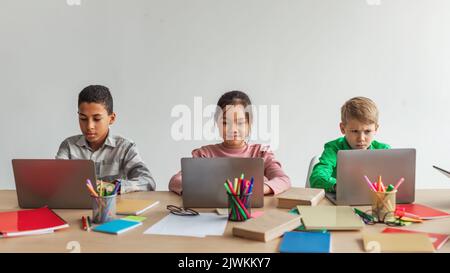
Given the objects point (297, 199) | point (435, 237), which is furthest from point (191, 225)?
point (435, 237)

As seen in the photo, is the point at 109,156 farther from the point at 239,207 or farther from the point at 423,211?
the point at 423,211

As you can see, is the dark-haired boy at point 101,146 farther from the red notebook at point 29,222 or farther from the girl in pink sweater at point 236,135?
the red notebook at point 29,222

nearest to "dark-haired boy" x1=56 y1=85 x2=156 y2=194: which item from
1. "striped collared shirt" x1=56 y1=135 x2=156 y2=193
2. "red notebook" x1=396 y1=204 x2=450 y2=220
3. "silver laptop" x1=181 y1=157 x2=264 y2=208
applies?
"striped collared shirt" x1=56 y1=135 x2=156 y2=193

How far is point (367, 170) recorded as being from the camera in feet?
4.24

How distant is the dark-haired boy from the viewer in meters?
1.77

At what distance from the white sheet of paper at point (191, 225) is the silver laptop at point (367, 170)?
0.38 m

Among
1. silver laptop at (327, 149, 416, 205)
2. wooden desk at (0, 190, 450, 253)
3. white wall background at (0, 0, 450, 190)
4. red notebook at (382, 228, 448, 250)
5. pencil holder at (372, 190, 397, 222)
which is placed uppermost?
white wall background at (0, 0, 450, 190)

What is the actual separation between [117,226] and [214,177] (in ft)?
1.05

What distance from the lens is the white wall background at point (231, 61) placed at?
2.65 m

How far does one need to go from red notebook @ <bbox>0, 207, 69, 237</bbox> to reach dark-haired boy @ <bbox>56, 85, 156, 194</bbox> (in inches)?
21.4

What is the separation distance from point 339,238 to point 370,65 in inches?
74.6

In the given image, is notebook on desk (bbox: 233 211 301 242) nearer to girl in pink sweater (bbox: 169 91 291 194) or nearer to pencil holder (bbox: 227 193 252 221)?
pencil holder (bbox: 227 193 252 221)

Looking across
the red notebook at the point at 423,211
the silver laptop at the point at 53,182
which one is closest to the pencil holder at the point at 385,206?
the red notebook at the point at 423,211
